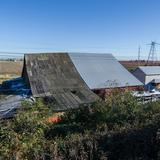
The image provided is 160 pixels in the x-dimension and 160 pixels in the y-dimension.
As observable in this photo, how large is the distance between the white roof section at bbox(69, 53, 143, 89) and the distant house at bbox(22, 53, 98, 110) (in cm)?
75

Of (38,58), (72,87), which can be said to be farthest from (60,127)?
(38,58)

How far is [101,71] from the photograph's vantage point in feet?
76.2

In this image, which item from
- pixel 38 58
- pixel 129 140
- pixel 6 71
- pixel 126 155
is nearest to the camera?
pixel 126 155

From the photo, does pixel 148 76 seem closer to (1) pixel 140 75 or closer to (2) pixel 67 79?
(1) pixel 140 75

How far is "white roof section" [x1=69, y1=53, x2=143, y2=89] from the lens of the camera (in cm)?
2141

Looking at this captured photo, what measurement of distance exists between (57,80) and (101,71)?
485cm

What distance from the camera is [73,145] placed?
5742 millimetres

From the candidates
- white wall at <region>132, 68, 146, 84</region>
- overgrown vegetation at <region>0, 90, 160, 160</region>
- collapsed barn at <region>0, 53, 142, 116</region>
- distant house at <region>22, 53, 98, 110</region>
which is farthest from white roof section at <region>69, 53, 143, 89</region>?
overgrown vegetation at <region>0, 90, 160, 160</region>

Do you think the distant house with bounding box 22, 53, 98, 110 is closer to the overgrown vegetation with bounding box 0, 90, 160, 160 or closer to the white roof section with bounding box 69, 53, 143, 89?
the white roof section with bounding box 69, 53, 143, 89

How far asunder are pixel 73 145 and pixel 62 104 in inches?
410

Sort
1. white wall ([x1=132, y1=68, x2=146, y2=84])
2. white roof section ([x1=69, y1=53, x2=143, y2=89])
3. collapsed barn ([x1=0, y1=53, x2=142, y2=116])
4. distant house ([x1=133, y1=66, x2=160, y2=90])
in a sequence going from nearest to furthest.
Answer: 1. collapsed barn ([x1=0, y1=53, x2=142, y2=116])
2. white roof section ([x1=69, y1=53, x2=143, y2=89])
3. distant house ([x1=133, y1=66, x2=160, y2=90])
4. white wall ([x1=132, y1=68, x2=146, y2=84])

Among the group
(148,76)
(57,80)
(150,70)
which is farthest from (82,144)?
(150,70)

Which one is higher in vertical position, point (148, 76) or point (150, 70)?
point (150, 70)

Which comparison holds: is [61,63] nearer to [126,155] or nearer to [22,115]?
[22,115]
